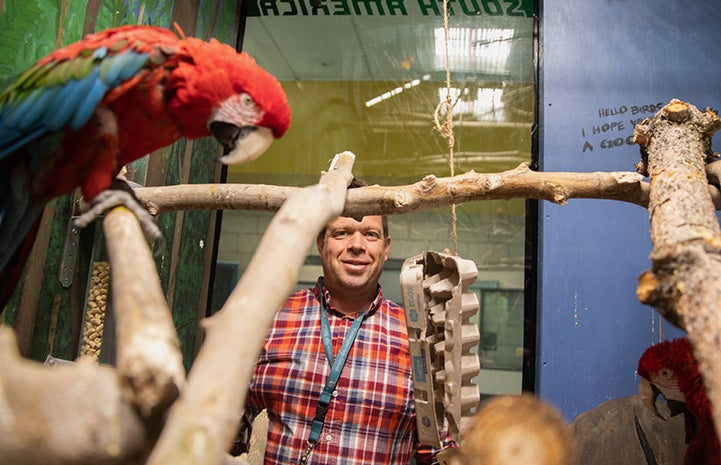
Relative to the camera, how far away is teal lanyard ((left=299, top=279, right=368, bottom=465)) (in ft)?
4.29

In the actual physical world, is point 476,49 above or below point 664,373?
above

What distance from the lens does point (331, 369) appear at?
4.50 feet

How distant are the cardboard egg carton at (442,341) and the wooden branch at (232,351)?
606mm

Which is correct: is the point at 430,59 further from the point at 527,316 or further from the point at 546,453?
the point at 546,453

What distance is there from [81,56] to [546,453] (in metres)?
1.02

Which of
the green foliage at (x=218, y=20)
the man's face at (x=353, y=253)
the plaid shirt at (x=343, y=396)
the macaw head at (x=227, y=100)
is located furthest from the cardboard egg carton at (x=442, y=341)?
the green foliage at (x=218, y=20)

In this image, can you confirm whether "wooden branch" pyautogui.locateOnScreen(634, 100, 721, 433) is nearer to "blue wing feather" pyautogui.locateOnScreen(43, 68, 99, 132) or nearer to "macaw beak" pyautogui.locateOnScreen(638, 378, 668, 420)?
"macaw beak" pyautogui.locateOnScreen(638, 378, 668, 420)

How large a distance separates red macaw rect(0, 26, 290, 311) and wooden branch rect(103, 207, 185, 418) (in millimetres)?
298

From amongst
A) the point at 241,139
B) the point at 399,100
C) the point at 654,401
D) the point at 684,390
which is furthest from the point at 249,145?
the point at 399,100

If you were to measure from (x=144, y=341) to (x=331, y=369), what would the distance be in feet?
3.25

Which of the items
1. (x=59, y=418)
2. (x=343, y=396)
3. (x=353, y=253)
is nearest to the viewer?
(x=59, y=418)

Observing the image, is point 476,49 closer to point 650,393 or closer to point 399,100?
point 399,100

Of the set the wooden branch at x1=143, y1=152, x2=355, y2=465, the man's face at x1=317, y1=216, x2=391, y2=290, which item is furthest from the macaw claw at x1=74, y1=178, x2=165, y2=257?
the man's face at x1=317, y1=216, x2=391, y2=290

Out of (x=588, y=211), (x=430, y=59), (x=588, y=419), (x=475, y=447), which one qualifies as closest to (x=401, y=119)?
(x=430, y=59)
